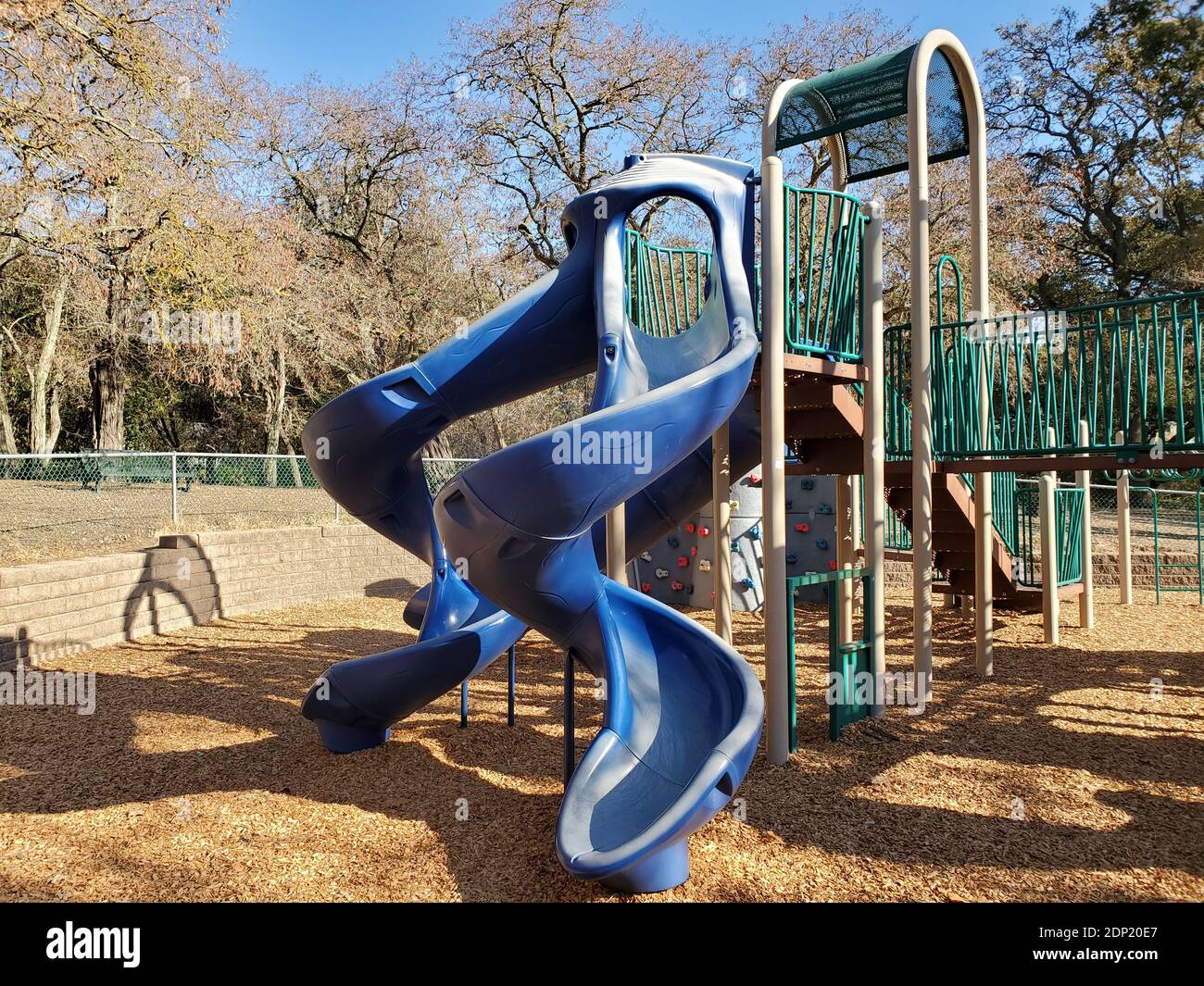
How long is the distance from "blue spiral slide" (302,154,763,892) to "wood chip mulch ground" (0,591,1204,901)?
1.59 ft

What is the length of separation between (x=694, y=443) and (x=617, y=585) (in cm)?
83

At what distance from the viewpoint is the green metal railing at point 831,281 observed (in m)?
5.72

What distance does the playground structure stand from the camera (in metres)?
3.77

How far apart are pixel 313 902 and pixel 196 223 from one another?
36.1 ft

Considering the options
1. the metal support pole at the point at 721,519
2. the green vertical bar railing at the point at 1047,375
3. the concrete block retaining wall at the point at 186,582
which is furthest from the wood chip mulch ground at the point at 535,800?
the green vertical bar railing at the point at 1047,375

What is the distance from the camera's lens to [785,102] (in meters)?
6.48

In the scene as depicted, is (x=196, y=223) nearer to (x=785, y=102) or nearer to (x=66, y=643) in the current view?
(x=66, y=643)

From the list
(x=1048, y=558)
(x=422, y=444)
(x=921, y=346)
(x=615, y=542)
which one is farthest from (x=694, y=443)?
(x=1048, y=558)

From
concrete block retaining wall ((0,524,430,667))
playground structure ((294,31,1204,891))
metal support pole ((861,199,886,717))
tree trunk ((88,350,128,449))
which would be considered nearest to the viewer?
playground structure ((294,31,1204,891))

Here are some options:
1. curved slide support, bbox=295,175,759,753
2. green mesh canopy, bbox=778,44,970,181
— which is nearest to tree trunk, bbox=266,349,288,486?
curved slide support, bbox=295,175,759,753

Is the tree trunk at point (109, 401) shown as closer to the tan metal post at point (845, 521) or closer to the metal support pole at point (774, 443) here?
the tan metal post at point (845, 521)

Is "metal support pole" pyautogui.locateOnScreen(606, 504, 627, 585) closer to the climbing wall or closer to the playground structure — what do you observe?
the playground structure

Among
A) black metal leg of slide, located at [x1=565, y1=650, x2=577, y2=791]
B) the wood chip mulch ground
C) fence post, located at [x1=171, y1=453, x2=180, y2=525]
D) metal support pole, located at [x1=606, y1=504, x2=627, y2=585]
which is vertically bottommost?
the wood chip mulch ground
